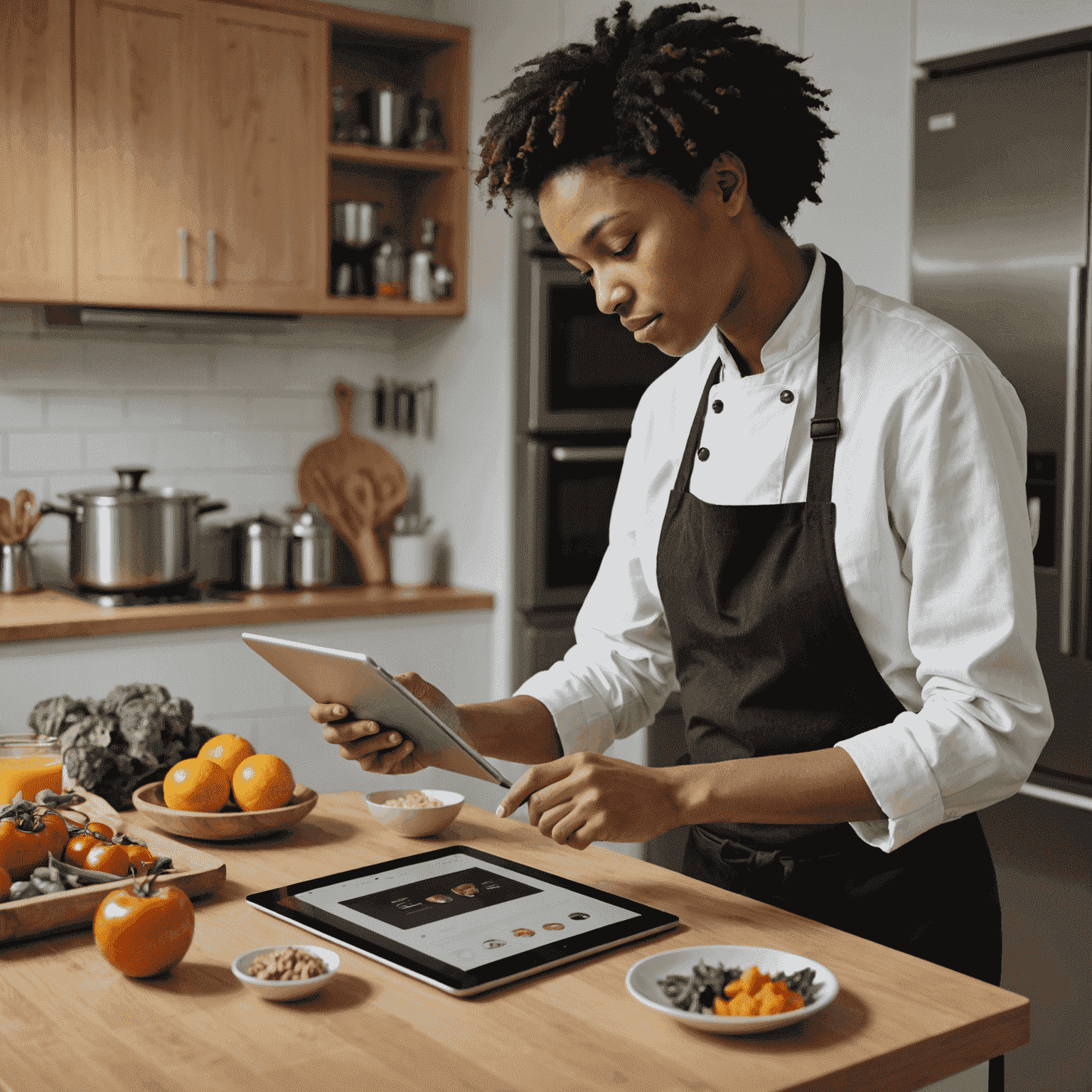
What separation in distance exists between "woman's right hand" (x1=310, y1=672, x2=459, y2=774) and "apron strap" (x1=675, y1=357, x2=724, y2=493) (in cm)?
43

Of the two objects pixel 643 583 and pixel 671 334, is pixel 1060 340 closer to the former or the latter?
pixel 643 583

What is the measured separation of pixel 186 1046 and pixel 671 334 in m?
0.87

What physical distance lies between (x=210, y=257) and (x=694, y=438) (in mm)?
2348

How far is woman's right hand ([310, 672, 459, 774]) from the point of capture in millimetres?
1508

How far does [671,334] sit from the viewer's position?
147 cm

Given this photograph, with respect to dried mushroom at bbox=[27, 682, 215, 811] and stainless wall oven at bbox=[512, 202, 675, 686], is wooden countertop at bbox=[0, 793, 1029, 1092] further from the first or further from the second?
stainless wall oven at bbox=[512, 202, 675, 686]

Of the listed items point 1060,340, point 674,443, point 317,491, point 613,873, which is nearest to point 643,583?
point 674,443

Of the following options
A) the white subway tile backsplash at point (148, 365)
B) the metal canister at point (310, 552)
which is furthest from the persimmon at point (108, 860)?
the white subway tile backsplash at point (148, 365)

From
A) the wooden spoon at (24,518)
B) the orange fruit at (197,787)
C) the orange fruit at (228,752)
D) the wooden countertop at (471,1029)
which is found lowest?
the wooden countertop at (471,1029)

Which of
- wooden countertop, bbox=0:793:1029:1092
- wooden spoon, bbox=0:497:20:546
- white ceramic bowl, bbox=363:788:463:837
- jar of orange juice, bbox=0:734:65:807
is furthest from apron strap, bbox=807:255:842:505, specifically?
wooden spoon, bbox=0:497:20:546

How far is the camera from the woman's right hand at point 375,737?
1.51m

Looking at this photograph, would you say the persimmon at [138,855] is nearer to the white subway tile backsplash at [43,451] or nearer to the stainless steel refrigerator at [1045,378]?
the stainless steel refrigerator at [1045,378]

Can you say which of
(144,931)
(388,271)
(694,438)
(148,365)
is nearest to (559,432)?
(388,271)

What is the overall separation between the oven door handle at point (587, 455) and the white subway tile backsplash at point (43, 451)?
4.59 ft
